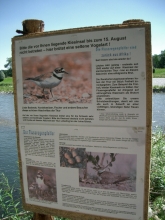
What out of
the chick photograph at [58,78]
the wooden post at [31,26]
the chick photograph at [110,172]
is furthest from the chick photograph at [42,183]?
the wooden post at [31,26]

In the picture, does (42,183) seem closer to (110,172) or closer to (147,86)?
(110,172)

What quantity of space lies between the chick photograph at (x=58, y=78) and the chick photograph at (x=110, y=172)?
0.40 m

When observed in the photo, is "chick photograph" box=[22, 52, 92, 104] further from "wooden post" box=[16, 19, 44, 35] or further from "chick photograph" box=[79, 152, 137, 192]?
"chick photograph" box=[79, 152, 137, 192]

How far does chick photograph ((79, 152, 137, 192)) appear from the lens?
137cm

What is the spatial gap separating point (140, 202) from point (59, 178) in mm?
569

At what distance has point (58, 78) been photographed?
1413 mm

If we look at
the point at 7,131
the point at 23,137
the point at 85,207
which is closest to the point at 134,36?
the point at 23,137

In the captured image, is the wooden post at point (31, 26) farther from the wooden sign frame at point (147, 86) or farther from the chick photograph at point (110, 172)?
the chick photograph at point (110, 172)


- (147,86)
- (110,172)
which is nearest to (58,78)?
(147,86)

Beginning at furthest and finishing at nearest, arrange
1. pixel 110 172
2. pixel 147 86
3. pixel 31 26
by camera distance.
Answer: pixel 31 26, pixel 110 172, pixel 147 86

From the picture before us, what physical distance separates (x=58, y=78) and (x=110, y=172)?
2.35 ft

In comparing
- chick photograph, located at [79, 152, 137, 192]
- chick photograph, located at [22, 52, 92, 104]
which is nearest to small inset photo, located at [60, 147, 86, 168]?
chick photograph, located at [79, 152, 137, 192]

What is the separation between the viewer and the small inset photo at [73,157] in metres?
1.43

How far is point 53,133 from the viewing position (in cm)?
147
